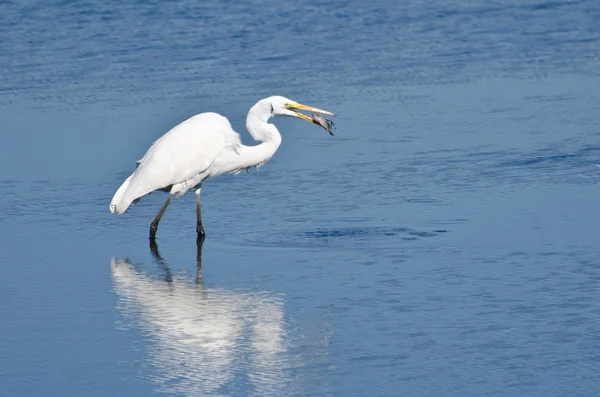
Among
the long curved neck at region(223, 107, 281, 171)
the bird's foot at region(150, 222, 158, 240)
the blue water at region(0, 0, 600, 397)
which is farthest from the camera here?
the long curved neck at region(223, 107, 281, 171)

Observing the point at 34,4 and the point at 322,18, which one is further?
the point at 34,4

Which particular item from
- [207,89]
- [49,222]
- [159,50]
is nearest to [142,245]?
[49,222]

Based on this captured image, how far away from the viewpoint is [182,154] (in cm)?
812

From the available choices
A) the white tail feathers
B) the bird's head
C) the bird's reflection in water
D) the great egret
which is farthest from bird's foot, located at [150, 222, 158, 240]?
the bird's head

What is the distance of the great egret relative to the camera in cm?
803

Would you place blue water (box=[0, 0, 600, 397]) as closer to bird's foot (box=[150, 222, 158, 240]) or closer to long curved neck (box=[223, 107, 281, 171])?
bird's foot (box=[150, 222, 158, 240])

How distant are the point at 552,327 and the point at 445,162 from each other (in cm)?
347

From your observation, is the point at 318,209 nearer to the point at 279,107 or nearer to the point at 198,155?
the point at 279,107

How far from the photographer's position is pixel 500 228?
7441mm

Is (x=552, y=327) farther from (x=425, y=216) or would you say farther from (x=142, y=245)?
(x=142, y=245)

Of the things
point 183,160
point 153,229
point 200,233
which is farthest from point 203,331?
point 183,160

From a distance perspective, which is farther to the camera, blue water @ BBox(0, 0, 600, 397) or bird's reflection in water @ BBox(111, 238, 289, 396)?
blue water @ BBox(0, 0, 600, 397)

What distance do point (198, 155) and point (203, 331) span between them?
247cm

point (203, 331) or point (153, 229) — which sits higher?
point (153, 229)
